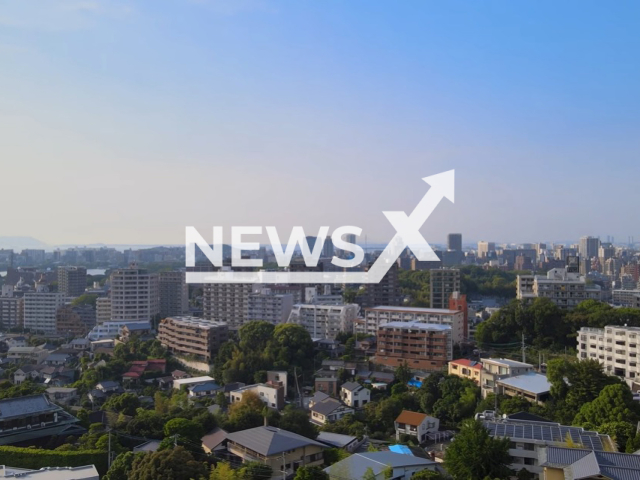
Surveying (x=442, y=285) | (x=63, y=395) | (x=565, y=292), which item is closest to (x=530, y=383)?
(x=565, y=292)

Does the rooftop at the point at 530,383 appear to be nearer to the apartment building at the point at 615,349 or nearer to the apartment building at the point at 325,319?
the apartment building at the point at 615,349

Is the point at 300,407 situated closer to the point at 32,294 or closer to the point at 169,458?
the point at 169,458

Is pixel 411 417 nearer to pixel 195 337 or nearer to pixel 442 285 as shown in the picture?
pixel 195 337

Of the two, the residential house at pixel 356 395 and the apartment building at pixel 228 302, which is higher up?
the apartment building at pixel 228 302

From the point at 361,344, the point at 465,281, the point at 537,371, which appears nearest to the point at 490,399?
the point at 537,371

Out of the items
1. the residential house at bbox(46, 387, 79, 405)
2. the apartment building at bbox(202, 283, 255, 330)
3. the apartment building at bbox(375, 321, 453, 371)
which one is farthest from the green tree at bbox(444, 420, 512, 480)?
the apartment building at bbox(202, 283, 255, 330)

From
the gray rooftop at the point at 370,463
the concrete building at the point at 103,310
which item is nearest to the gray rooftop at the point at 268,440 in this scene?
the gray rooftop at the point at 370,463
